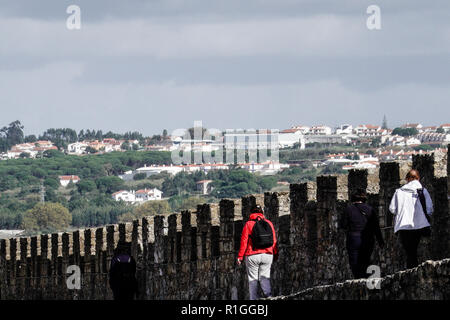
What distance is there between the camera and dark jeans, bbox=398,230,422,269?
44.3 ft

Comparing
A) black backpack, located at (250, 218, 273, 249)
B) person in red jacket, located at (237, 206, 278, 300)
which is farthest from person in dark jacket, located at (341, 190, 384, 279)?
person in red jacket, located at (237, 206, 278, 300)

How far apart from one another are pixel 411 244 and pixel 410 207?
0.33 meters

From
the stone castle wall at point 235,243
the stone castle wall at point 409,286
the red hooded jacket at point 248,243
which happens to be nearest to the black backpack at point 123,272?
the stone castle wall at point 235,243

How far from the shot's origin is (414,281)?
11.1 m

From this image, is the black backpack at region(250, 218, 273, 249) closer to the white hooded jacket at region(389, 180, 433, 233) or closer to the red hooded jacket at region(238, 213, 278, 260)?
the red hooded jacket at region(238, 213, 278, 260)

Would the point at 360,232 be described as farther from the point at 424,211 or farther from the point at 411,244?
the point at 424,211

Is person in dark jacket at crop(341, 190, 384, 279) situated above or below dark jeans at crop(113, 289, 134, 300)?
above

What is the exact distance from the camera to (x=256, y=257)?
51.5 ft

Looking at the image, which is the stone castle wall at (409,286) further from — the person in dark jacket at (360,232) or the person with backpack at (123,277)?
the person with backpack at (123,277)

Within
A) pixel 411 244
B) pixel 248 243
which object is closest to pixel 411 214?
pixel 411 244

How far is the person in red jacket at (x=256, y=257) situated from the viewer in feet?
51.4

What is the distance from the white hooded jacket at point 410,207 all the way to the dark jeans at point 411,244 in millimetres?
54

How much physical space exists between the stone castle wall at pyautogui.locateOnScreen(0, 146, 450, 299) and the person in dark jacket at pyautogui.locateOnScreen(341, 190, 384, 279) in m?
0.47
